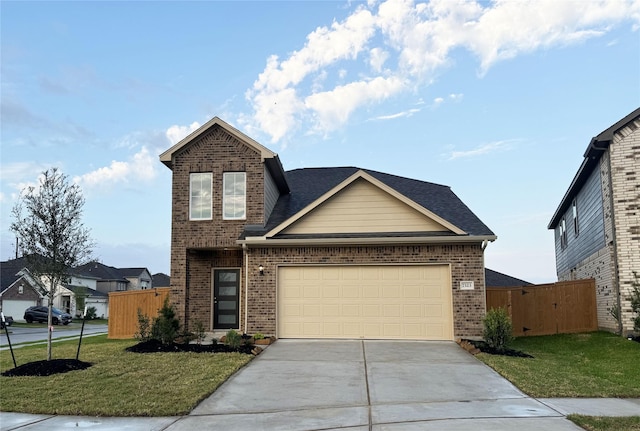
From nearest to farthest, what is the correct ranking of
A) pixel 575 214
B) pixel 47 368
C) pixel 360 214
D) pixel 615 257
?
pixel 47 368
pixel 615 257
pixel 360 214
pixel 575 214

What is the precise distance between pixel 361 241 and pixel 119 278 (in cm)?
5235

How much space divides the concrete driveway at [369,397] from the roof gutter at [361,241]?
11.1ft

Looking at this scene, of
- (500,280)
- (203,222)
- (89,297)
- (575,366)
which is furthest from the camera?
(89,297)

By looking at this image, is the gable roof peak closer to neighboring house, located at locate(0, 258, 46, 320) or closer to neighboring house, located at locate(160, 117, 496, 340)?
neighboring house, located at locate(160, 117, 496, 340)

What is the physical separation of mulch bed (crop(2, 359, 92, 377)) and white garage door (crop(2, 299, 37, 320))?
3758 cm

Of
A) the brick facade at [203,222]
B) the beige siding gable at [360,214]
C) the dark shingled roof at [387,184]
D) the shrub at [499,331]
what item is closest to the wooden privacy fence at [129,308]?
the brick facade at [203,222]

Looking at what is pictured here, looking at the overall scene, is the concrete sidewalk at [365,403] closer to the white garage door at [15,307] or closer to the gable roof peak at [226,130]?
the gable roof peak at [226,130]

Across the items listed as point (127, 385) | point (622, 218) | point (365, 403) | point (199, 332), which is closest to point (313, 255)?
point (199, 332)

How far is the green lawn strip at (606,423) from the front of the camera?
20.6 feet

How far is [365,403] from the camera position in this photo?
25.5 ft

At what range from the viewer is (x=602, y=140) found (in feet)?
50.4

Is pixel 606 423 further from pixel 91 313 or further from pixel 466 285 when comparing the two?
pixel 91 313

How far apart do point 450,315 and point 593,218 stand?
728cm

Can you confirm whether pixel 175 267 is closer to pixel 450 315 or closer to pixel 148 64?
pixel 148 64
